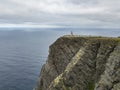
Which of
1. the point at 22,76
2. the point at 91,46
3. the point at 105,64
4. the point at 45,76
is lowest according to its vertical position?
the point at 22,76

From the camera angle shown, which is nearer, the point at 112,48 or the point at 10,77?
the point at 112,48

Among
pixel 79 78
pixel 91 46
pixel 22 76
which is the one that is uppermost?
pixel 91 46

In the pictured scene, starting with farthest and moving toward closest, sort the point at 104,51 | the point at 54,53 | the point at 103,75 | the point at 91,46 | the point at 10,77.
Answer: the point at 10,77
the point at 54,53
the point at 91,46
the point at 104,51
the point at 103,75

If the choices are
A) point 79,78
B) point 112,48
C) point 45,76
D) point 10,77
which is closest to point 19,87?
point 10,77

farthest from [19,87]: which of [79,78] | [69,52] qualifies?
[79,78]

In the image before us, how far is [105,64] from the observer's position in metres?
47.2

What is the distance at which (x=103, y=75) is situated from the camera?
44906mm

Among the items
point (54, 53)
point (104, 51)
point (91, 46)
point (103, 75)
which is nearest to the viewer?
point (103, 75)

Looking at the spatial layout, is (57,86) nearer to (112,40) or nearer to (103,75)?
(103,75)

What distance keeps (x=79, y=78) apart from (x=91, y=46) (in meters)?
8.07

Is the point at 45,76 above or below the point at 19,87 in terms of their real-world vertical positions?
above

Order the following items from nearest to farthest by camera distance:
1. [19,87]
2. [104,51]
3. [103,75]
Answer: [103,75] < [104,51] < [19,87]

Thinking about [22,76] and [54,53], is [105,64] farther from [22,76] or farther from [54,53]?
[22,76]

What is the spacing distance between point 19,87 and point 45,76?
53631 millimetres
